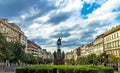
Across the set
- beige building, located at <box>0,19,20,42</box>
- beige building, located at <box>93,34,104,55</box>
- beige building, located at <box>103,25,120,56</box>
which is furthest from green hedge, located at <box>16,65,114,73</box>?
beige building, located at <box>93,34,104,55</box>

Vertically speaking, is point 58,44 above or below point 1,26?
below

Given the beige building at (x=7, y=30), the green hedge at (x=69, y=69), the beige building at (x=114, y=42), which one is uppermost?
the beige building at (x=7, y=30)

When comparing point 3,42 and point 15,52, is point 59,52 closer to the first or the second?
point 3,42

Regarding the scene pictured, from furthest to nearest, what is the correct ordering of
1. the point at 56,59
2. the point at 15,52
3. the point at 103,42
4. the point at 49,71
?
the point at 103,42
the point at 15,52
the point at 56,59
the point at 49,71

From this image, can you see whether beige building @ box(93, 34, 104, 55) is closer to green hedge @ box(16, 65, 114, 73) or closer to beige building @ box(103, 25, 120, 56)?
beige building @ box(103, 25, 120, 56)

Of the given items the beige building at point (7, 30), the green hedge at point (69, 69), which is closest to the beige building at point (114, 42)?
the beige building at point (7, 30)

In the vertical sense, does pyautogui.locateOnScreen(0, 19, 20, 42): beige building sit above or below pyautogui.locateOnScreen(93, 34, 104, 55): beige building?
above

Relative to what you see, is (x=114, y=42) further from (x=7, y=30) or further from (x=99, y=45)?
(x=99, y=45)

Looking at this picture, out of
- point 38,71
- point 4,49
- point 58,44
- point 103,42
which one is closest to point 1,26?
point 4,49

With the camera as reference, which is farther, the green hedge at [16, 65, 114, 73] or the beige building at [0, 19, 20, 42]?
the beige building at [0, 19, 20, 42]

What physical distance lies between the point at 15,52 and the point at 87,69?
75.1m

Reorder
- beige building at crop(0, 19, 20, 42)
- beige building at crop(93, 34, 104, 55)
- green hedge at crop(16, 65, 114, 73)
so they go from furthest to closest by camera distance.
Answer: beige building at crop(93, 34, 104, 55), beige building at crop(0, 19, 20, 42), green hedge at crop(16, 65, 114, 73)

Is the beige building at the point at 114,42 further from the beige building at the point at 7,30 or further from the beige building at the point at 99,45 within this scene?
the beige building at the point at 7,30

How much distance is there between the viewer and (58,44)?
75938mm
